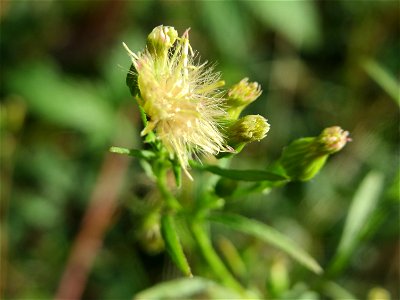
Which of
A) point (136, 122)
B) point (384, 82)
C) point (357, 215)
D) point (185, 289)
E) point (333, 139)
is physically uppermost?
point (136, 122)

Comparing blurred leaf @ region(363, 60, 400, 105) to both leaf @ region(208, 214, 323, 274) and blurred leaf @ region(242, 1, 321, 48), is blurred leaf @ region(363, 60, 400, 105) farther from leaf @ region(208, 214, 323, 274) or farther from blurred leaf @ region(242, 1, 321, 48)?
blurred leaf @ region(242, 1, 321, 48)

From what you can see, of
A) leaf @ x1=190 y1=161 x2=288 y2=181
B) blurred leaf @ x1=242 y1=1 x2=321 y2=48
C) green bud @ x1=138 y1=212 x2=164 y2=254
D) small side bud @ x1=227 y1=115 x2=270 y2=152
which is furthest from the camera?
blurred leaf @ x1=242 y1=1 x2=321 y2=48

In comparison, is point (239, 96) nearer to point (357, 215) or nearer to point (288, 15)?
point (357, 215)

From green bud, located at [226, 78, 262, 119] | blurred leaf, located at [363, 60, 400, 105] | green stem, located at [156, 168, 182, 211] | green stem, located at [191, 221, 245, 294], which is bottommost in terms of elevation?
green stem, located at [191, 221, 245, 294]

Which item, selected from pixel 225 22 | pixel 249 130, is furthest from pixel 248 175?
A: pixel 225 22

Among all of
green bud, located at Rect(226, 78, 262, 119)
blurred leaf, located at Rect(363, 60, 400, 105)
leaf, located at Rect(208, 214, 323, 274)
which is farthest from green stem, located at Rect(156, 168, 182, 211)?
blurred leaf, located at Rect(363, 60, 400, 105)

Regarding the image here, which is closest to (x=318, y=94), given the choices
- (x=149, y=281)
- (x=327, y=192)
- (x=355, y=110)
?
(x=355, y=110)

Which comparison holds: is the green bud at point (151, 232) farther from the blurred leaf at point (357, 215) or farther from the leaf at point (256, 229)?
the blurred leaf at point (357, 215)

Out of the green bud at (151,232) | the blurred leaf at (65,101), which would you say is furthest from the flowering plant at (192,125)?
the blurred leaf at (65,101)
